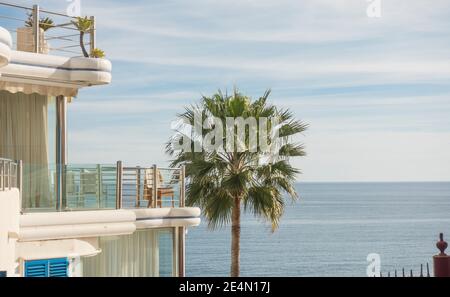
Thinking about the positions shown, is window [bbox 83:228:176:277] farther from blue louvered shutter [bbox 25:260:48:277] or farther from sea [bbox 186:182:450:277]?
sea [bbox 186:182:450:277]

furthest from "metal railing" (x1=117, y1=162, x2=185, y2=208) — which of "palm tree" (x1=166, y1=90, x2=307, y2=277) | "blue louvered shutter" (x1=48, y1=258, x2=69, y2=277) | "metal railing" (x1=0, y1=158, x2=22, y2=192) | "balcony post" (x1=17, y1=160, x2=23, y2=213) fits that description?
"metal railing" (x1=0, y1=158, x2=22, y2=192)

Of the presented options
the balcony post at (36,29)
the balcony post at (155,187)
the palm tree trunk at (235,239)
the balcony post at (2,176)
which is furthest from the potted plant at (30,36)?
the balcony post at (2,176)

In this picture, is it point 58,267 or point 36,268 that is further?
point 58,267

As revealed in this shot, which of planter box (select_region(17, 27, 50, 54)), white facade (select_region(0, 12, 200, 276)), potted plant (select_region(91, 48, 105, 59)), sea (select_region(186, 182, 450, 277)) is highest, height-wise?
planter box (select_region(17, 27, 50, 54))

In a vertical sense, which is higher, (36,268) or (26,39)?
(26,39)

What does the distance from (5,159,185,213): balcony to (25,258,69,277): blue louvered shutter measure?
1.07 meters

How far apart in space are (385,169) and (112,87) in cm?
6954

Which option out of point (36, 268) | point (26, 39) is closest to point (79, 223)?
point (36, 268)

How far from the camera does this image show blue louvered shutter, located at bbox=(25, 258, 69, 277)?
66.1 feet

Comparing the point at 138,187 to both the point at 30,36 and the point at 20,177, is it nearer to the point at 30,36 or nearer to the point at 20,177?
the point at 20,177

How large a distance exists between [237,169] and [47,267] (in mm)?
7325

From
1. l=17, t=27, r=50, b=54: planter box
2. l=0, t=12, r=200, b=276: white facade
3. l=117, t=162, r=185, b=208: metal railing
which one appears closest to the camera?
l=0, t=12, r=200, b=276: white facade

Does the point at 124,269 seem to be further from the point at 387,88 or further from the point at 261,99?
the point at 387,88

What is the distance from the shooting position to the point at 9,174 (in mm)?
17969
